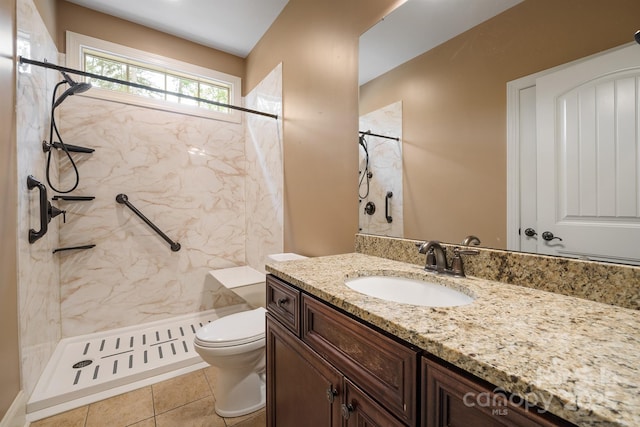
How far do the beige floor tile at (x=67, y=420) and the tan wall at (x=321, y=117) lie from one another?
1.54 meters

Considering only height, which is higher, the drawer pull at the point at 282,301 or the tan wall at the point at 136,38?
the tan wall at the point at 136,38

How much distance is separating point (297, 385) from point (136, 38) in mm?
3084

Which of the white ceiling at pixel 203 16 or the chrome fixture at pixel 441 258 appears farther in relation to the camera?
the white ceiling at pixel 203 16

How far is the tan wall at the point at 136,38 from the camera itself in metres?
2.22

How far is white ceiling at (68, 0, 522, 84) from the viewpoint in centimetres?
113

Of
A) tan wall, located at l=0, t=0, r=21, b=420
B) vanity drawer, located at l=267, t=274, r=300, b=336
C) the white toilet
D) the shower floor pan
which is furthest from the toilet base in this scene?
tan wall, located at l=0, t=0, r=21, b=420

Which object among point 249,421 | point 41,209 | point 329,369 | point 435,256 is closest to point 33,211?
point 41,209

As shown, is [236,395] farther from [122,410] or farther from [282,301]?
[282,301]

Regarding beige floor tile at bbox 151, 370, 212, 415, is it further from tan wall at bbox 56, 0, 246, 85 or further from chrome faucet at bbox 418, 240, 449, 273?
tan wall at bbox 56, 0, 246, 85

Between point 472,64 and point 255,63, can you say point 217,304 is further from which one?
point 472,64

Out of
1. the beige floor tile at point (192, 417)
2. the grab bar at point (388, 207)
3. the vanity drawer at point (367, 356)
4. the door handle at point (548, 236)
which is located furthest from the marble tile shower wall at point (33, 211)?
the door handle at point (548, 236)

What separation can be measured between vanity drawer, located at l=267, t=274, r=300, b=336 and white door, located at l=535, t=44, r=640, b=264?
854mm

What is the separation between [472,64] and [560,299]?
89cm

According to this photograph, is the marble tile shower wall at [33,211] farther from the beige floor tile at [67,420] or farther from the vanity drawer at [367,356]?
the vanity drawer at [367,356]
